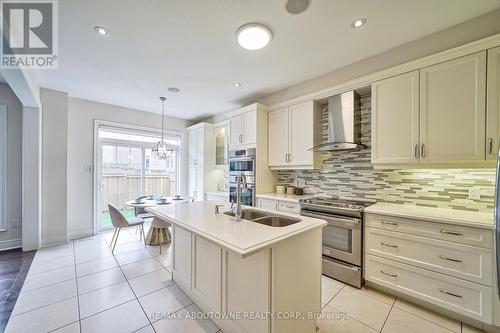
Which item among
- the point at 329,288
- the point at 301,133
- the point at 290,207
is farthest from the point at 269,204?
the point at 329,288

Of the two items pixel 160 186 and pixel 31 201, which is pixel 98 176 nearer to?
pixel 31 201

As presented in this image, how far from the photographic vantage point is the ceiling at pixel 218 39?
1.70 m

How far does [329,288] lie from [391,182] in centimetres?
148

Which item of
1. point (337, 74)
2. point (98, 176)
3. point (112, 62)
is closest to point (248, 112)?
point (337, 74)

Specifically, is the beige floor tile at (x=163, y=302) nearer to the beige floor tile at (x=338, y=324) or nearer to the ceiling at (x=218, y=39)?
the beige floor tile at (x=338, y=324)

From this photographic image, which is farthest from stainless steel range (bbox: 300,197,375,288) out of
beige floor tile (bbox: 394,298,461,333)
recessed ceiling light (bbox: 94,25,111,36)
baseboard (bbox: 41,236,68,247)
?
baseboard (bbox: 41,236,68,247)

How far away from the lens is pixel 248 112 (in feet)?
11.6

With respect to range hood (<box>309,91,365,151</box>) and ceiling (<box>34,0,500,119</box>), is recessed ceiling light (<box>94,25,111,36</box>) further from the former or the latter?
range hood (<box>309,91,365,151</box>)

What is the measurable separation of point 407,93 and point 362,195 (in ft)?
4.33

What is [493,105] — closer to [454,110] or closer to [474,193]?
[454,110]

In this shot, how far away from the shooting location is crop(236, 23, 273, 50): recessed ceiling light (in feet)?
6.18

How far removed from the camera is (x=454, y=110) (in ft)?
6.13

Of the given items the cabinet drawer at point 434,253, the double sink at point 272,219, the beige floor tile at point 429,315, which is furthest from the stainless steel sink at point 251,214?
the beige floor tile at point 429,315

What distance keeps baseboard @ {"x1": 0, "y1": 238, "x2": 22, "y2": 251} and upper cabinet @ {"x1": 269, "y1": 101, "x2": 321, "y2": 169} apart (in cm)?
443
